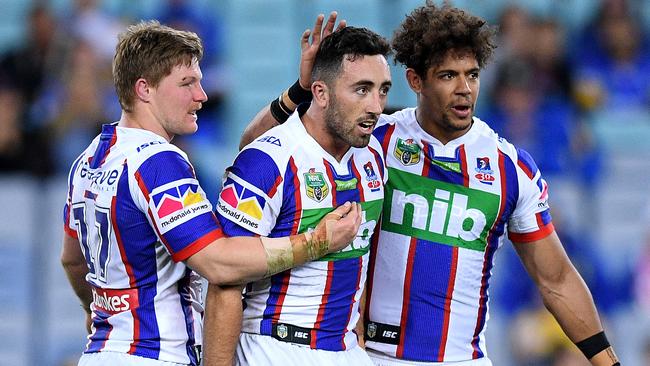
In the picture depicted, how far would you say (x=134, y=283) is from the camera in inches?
190

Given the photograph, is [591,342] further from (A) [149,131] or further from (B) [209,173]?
(B) [209,173]

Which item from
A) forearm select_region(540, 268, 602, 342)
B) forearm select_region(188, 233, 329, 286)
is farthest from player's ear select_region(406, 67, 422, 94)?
forearm select_region(540, 268, 602, 342)

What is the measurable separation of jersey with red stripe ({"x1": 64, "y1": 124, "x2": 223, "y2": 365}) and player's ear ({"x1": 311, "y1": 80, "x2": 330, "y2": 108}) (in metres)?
0.70

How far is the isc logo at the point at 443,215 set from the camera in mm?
5484

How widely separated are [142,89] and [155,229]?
0.66 metres

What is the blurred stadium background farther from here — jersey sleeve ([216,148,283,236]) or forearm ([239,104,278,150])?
jersey sleeve ([216,148,283,236])

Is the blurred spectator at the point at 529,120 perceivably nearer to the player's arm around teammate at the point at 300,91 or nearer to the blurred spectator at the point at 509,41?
the blurred spectator at the point at 509,41

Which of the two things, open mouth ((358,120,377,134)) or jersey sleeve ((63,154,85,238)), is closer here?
open mouth ((358,120,377,134))

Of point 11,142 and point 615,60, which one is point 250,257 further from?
point 615,60

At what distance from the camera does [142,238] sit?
4777mm

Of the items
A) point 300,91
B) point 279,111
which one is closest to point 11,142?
point 279,111

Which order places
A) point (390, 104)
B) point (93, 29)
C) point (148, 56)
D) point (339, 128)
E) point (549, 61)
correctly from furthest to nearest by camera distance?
point (549, 61), point (93, 29), point (390, 104), point (339, 128), point (148, 56)

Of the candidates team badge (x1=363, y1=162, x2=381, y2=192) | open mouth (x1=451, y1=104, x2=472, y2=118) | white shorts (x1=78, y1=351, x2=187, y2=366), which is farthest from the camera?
open mouth (x1=451, y1=104, x2=472, y2=118)

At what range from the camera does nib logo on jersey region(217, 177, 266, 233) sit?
4828 millimetres
